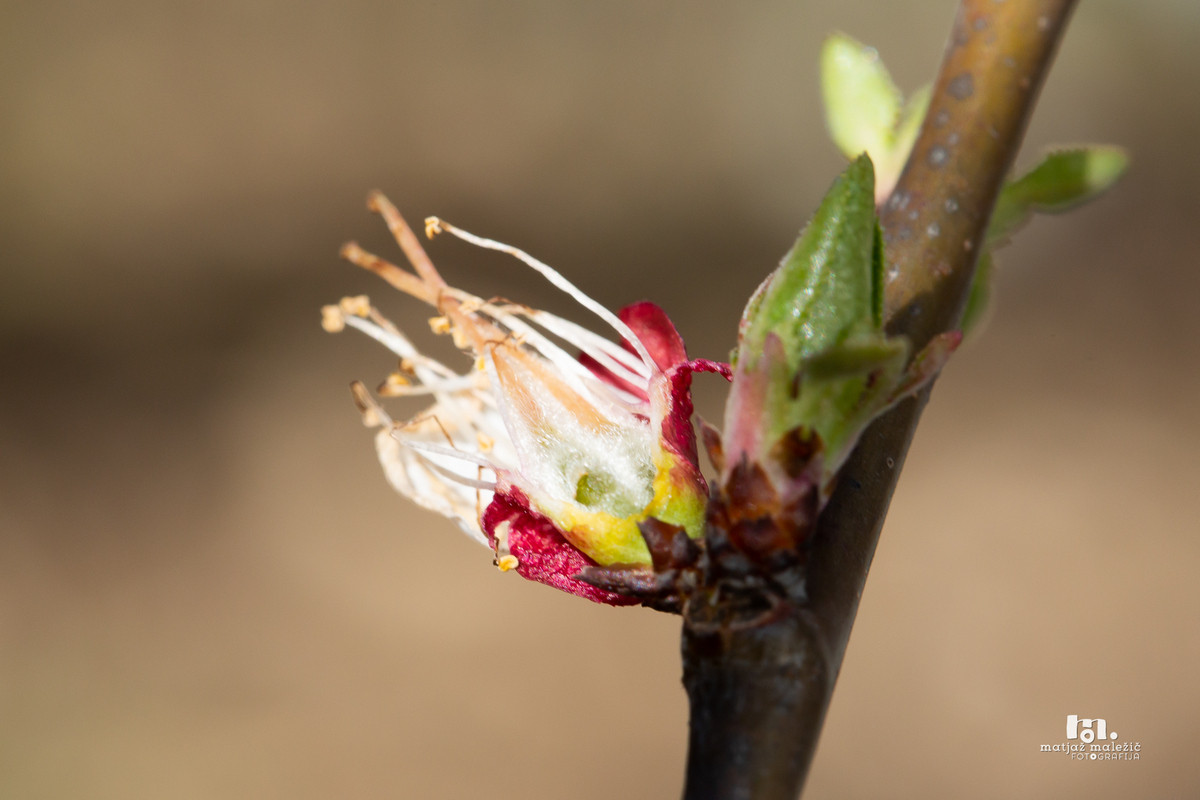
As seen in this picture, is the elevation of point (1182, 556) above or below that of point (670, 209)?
below

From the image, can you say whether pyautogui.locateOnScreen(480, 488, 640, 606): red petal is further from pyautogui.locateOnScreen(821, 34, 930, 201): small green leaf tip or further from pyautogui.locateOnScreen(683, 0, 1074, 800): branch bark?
pyautogui.locateOnScreen(821, 34, 930, 201): small green leaf tip

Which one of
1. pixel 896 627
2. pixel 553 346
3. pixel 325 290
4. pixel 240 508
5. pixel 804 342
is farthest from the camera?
pixel 325 290

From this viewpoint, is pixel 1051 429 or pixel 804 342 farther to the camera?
pixel 1051 429

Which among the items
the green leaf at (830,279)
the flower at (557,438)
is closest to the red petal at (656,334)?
the flower at (557,438)

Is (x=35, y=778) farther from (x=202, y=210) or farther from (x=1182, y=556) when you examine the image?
(x=1182, y=556)

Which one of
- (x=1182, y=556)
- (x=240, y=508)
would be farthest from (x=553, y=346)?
(x=1182, y=556)

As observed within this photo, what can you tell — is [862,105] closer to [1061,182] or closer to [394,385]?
[1061,182]
